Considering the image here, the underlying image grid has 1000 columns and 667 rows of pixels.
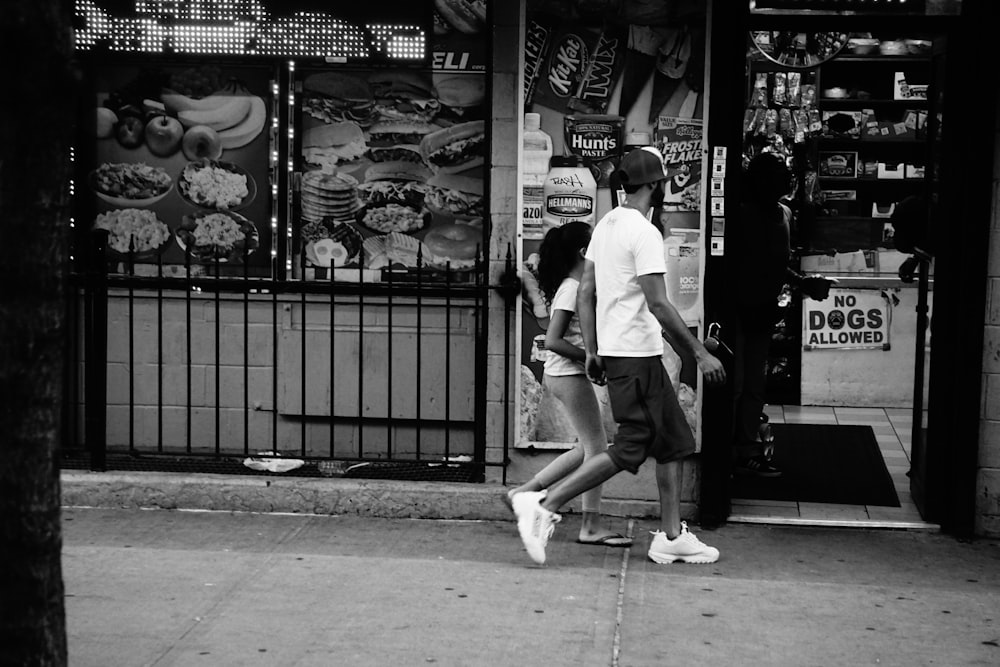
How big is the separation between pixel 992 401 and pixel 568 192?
7.56 ft

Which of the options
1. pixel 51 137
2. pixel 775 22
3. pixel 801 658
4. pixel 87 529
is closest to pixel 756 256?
pixel 775 22

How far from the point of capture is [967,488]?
6461 mm

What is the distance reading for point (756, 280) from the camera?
297 inches

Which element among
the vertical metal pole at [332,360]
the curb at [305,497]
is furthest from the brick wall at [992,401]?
the vertical metal pole at [332,360]

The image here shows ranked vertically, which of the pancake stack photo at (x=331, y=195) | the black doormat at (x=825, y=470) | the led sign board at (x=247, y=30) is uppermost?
the led sign board at (x=247, y=30)

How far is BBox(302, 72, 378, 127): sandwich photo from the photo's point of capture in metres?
7.34

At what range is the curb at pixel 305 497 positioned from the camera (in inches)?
262

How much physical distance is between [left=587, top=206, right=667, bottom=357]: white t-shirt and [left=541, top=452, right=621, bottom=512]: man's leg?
47 cm

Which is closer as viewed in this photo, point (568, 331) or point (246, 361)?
point (568, 331)

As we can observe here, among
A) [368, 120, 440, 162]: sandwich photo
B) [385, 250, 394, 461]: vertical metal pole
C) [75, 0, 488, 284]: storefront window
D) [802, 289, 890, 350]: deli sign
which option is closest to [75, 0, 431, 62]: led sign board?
[75, 0, 488, 284]: storefront window

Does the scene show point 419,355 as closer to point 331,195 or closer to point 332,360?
point 332,360

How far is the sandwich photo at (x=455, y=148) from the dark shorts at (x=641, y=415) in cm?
197

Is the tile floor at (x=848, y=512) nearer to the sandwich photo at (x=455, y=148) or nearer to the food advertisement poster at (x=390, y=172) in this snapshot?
the food advertisement poster at (x=390, y=172)

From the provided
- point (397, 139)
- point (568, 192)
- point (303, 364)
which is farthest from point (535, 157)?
point (303, 364)
